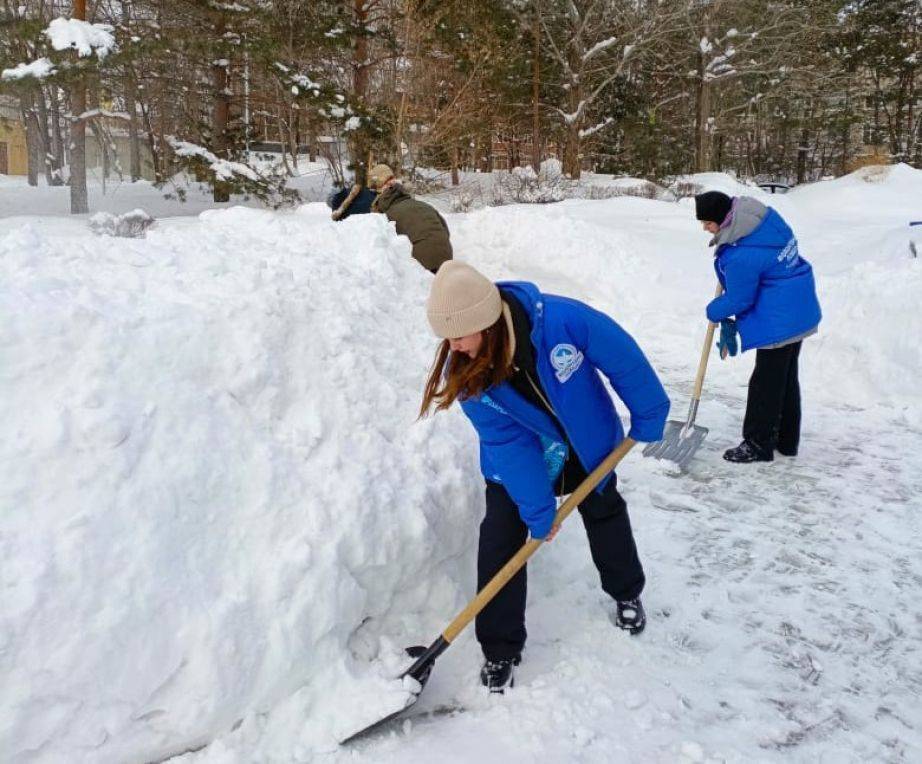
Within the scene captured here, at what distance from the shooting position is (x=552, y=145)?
84.6 ft

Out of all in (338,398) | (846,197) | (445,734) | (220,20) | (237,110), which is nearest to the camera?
(445,734)

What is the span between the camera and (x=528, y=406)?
7.26ft

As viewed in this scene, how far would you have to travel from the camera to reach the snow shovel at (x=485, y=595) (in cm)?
228

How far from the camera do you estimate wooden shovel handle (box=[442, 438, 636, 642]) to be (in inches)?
90.5

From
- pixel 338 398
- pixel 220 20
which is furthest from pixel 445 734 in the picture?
pixel 220 20

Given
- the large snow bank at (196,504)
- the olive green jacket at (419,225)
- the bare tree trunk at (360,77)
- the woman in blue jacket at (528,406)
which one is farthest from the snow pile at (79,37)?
the woman in blue jacket at (528,406)

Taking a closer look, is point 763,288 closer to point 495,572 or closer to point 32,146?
point 495,572

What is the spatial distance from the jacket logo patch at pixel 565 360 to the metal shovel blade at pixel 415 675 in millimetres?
955

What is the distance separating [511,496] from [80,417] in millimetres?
1349

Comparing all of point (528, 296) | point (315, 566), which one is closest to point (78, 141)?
point (315, 566)

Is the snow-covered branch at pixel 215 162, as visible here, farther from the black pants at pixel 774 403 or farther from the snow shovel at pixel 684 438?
the black pants at pixel 774 403

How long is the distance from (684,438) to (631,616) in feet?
5.98

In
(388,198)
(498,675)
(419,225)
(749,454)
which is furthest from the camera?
(388,198)

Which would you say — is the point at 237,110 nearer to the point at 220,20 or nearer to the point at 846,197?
the point at 220,20
